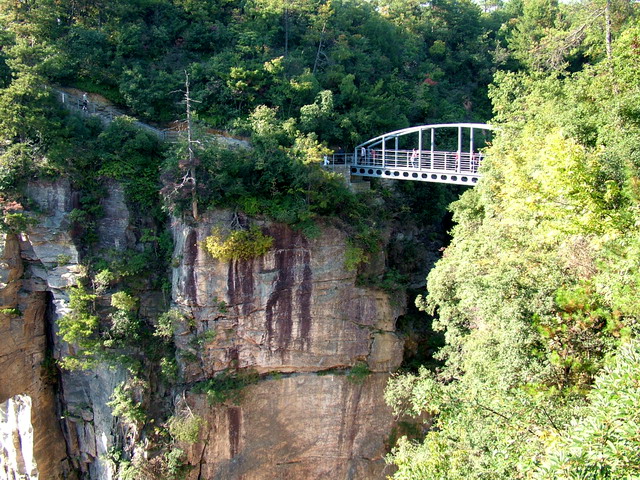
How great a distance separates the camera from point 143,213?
1895 cm

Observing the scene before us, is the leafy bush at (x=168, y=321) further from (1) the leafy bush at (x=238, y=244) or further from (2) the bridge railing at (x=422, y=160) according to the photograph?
(2) the bridge railing at (x=422, y=160)

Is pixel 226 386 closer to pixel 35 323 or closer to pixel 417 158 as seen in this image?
pixel 35 323

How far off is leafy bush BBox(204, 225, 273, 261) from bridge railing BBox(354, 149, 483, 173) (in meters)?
5.48

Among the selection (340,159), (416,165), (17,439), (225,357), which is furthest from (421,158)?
(17,439)

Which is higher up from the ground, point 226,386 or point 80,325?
point 80,325

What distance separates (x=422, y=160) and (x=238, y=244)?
7.96 metres

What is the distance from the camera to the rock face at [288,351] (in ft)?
58.8

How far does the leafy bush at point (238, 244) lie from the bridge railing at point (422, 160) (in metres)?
5.48

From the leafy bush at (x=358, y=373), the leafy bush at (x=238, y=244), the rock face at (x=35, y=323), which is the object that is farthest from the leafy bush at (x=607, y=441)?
the rock face at (x=35, y=323)

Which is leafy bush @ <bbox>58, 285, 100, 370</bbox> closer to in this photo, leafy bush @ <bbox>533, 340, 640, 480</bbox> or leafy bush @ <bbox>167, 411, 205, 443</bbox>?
leafy bush @ <bbox>167, 411, 205, 443</bbox>

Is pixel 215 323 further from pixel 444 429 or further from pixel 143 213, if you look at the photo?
pixel 444 429

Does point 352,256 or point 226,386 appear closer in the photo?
point 352,256

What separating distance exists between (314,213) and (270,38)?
32.7 feet

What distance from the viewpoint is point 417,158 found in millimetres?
20234
